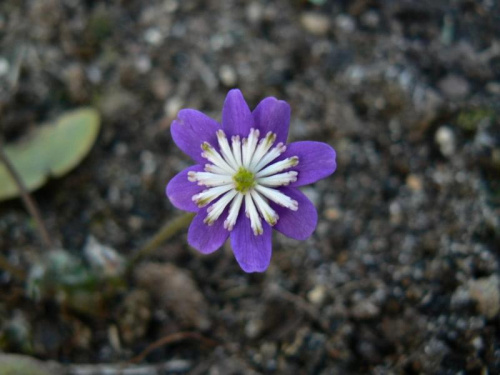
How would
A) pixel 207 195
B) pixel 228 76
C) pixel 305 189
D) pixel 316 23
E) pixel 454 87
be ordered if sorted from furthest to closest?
pixel 316 23 < pixel 228 76 < pixel 454 87 < pixel 305 189 < pixel 207 195

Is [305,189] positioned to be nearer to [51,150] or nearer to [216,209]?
[216,209]

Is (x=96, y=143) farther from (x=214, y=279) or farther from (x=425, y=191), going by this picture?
(x=425, y=191)

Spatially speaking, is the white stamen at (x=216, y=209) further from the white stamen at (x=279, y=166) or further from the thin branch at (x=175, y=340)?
the thin branch at (x=175, y=340)

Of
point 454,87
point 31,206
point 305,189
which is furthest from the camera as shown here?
point 454,87

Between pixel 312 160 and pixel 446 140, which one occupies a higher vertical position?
pixel 446 140

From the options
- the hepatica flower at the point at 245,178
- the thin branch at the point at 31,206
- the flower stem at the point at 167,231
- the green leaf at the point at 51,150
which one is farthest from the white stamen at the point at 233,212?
the green leaf at the point at 51,150

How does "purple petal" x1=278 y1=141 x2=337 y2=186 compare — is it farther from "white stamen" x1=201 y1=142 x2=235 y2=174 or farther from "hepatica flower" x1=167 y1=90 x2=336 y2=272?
"white stamen" x1=201 y1=142 x2=235 y2=174

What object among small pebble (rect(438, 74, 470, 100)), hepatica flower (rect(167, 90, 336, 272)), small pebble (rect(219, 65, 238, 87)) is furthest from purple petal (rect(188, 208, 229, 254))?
small pebble (rect(438, 74, 470, 100))

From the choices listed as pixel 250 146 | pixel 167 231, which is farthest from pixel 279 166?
pixel 167 231
